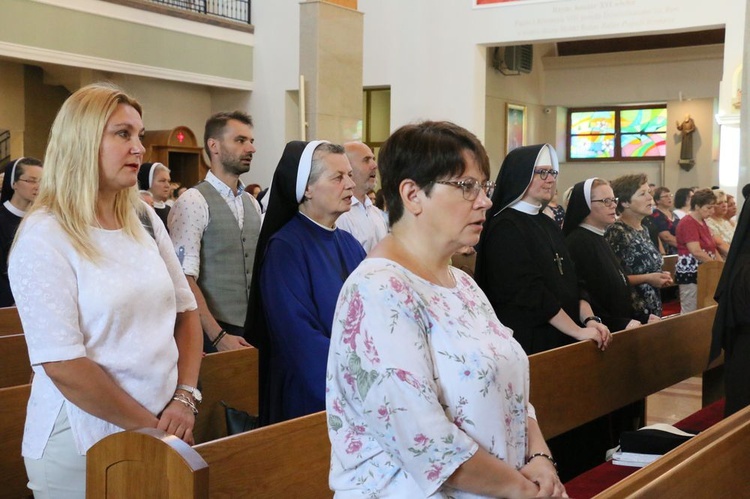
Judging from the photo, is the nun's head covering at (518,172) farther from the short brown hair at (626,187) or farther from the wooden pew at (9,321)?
the wooden pew at (9,321)

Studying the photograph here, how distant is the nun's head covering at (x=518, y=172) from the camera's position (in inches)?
159

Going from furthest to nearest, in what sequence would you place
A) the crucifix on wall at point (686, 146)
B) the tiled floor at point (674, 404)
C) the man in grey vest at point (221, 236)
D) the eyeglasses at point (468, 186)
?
1. the crucifix on wall at point (686, 146)
2. the tiled floor at point (674, 404)
3. the man in grey vest at point (221, 236)
4. the eyeglasses at point (468, 186)

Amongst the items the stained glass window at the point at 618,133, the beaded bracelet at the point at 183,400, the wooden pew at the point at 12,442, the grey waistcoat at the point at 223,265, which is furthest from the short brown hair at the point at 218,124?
the stained glass window at the point at 618,133

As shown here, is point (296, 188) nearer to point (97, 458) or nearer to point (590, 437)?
point (97, 458)

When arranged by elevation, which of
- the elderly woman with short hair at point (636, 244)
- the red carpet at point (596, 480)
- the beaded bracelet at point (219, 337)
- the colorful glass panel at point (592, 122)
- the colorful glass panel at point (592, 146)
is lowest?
the red carpet at point (596, 480)

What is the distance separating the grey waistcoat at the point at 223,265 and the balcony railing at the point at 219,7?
40.4 ft

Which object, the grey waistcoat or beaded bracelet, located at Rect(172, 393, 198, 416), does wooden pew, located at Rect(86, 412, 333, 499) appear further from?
the grey waistcoat

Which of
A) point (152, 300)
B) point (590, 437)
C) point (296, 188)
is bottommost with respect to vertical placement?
point (590, 437)

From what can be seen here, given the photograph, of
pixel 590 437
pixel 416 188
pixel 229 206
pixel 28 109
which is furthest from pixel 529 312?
pixel 28 109

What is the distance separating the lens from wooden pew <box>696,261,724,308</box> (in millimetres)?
7629

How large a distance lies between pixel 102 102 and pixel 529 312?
7.03 ft

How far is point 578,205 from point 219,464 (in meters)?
2.88

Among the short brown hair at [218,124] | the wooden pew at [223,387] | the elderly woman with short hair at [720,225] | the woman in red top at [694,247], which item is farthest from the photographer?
the elderly woman with short hair at [720,225]

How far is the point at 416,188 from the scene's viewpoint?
196 cm
